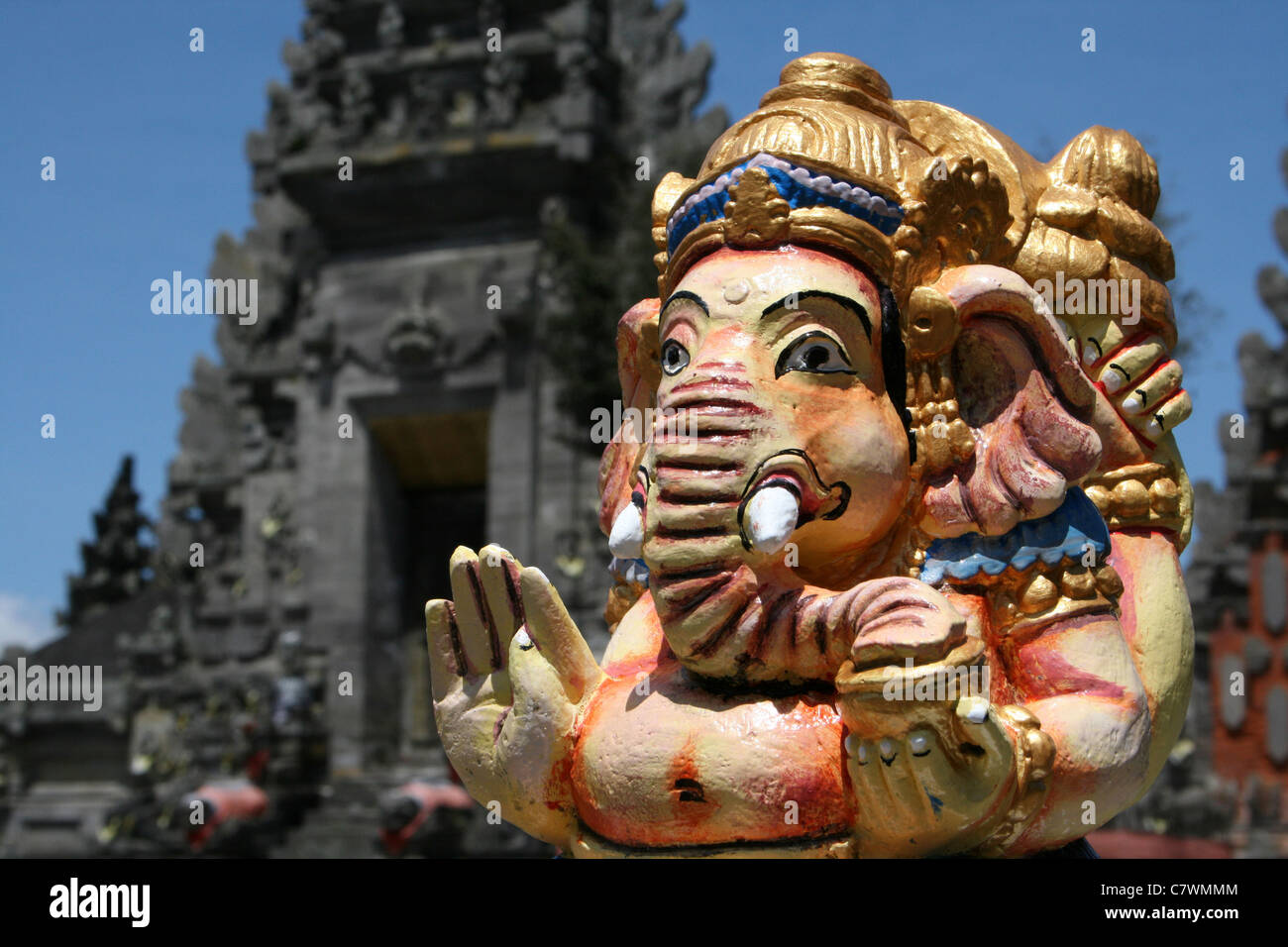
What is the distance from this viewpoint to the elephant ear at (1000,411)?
3332mm

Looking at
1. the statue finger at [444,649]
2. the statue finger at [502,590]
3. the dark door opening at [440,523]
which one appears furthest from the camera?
the dark door opening at [440,523]

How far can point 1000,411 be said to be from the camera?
11.3 ft

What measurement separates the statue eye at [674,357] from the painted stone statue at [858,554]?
36 millimetres

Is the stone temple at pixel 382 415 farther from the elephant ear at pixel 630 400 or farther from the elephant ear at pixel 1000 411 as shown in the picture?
the elephant ear at pixel 1000 411

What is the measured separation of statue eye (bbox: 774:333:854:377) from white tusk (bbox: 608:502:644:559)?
0.49 metres

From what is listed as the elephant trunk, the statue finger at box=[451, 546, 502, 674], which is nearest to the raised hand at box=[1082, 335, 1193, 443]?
the elephant trunk

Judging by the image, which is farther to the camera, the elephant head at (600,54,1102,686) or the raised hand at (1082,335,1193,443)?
the raised hand at (1082,335,1193,443)

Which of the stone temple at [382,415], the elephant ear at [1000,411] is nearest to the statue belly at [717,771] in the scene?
the elephant ear at [1000,411]

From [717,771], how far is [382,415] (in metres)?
14.7

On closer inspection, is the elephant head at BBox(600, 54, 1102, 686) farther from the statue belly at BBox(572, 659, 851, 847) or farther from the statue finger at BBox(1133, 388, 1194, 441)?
the statue finger at BBox(1133, 388, 1194, 441)

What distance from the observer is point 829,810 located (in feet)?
10.3

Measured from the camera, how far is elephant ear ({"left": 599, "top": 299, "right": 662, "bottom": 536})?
12.6 ft

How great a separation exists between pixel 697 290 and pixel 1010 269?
2.71ft

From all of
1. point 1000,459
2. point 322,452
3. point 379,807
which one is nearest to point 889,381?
point 1000,459
